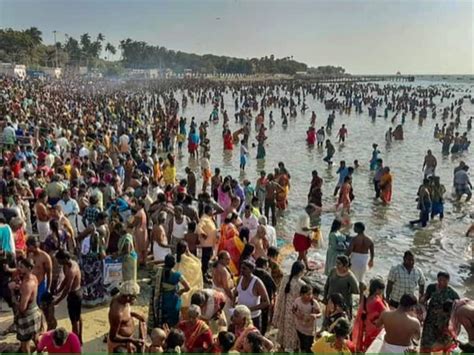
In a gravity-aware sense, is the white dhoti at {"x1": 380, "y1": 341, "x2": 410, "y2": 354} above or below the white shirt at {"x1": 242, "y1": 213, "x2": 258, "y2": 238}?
below

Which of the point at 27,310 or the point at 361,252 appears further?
the point at 361,252

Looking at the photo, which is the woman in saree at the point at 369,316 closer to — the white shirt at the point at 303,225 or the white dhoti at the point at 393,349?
the white dhoti at the point at 393,349

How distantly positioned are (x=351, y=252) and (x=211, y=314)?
2703 mm

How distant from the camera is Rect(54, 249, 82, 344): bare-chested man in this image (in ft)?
18.1

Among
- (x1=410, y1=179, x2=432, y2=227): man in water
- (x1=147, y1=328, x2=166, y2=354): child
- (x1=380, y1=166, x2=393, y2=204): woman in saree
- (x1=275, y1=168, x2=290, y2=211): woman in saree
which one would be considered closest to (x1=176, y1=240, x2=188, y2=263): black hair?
(x1=147, y1=328, x2=166, y2=354): child

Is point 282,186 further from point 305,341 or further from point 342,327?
point 342,327

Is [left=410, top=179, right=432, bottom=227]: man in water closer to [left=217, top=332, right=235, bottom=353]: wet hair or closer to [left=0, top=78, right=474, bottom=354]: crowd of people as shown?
[left=0, top=78, right=474, bottom=354]: crowd of people

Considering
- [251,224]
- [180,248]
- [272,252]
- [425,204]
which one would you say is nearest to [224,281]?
[180,248]

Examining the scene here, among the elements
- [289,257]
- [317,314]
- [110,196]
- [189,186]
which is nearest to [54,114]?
[189,186]

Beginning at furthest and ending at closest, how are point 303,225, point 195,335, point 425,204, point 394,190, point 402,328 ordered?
point 394,190 → point 425,204 → point 303,225 → point 402,328 → point 195,335

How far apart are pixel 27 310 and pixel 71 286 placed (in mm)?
503

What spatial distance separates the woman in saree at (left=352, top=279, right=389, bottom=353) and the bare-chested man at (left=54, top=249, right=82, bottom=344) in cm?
305

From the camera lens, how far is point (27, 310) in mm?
5246

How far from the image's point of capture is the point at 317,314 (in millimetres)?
5184
